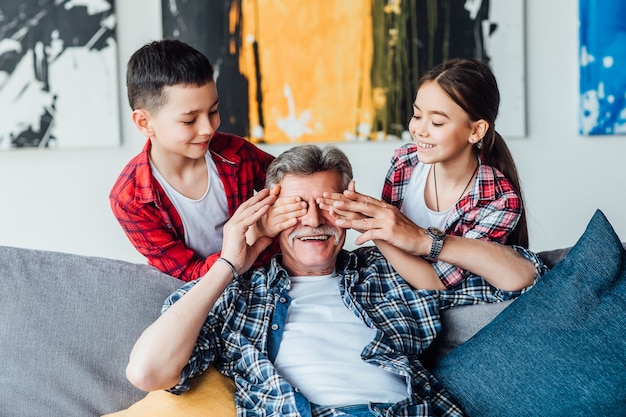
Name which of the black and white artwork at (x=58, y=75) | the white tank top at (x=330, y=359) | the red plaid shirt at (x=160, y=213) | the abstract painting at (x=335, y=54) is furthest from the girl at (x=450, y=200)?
the black and white artwork at (x=58, y=75)

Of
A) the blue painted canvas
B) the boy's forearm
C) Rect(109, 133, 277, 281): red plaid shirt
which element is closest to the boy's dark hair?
Rect(109, 133, 277, 281): red plaid shirt

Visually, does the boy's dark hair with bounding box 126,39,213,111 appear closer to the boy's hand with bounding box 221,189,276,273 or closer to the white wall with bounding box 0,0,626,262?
the boy's hand with bounding box 221,189,276,273

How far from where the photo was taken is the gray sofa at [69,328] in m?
1.84

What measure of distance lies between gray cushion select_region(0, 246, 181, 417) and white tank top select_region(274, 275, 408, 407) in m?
0.39

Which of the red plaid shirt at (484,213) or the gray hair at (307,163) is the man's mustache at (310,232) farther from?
the red plaid shirt at (484,213)

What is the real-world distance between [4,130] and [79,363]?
6.83 ft

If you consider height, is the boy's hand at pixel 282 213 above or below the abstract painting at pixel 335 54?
below

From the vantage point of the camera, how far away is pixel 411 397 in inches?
72.4

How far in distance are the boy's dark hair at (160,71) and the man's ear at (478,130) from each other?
0.82 meters

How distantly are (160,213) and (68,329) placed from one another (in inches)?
18.8

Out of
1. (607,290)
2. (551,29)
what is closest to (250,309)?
(607,290)

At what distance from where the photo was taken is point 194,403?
177 cm

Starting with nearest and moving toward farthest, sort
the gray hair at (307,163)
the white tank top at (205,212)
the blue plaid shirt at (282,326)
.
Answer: the blue plaid shirt at (282,326), the gray hair at (307,163), the white tank top at (205,212)

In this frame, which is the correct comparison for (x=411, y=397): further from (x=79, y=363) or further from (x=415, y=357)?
(x=79, y=363)
